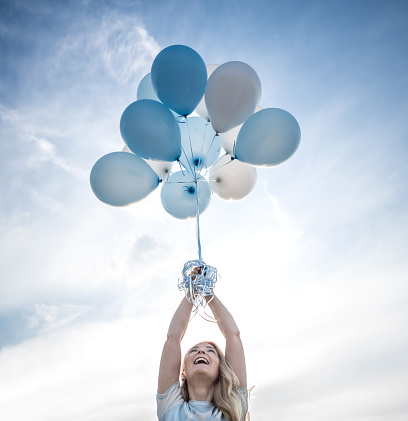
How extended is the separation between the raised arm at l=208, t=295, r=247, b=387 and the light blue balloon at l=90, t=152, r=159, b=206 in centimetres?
114

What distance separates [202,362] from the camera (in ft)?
8.23

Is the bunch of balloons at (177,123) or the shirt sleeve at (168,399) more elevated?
the bunch of balloons at (177,123)

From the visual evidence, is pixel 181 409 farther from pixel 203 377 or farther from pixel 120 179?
pixel 120 179

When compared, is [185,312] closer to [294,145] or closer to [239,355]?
[239,355]

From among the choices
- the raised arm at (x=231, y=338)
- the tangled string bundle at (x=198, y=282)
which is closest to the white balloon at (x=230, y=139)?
the tangled string bundle at (x=198, y=282)

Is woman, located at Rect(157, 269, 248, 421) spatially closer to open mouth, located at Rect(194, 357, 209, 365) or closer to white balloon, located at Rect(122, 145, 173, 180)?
open mouth, located at Rect(194, 357, 209, 365)

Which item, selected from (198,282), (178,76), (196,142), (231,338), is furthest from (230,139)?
(231,338)

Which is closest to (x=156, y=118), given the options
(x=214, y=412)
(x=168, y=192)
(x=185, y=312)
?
(x=168, y=192)

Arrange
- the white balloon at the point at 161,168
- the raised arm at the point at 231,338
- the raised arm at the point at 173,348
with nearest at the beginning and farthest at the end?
the raised arm at the point at 173,348
the raised arm at the point at 231,338
the white balloon at the point at 161,168

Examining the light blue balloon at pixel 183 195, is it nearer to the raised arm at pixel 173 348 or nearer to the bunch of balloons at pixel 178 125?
the bunch of balloons at pixel 178 125

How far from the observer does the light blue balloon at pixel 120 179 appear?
2.89 meters

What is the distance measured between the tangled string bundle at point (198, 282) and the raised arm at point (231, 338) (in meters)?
0.12

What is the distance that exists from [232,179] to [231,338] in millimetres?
1528

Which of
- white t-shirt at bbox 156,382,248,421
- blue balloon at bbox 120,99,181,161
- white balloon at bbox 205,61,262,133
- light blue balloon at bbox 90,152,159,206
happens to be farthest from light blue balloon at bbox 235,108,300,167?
white t-shirt at bbox 156,382,248,421
